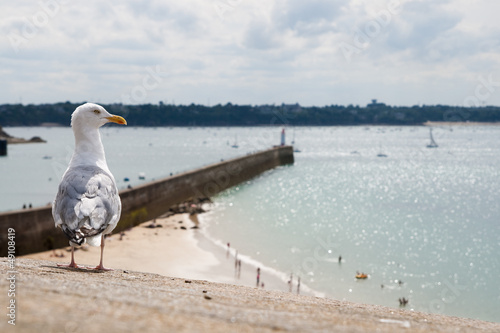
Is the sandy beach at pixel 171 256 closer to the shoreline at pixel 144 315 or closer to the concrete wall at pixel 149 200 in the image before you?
the concrete wall at pixel 149 200

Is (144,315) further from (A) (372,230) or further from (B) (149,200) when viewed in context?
(A) (372,230)

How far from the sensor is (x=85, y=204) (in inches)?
223

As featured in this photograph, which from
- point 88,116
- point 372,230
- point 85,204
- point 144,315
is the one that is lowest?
point 372,230

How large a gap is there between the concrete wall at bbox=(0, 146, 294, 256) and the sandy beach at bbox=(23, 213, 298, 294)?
0.65 m

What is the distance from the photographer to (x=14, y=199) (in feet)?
184

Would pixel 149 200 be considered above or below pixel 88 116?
below

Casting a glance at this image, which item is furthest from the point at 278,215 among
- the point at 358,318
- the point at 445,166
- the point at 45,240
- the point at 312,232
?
the point at 445,166

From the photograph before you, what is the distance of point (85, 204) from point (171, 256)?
72.1 feet

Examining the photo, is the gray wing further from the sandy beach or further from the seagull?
the sandy beach

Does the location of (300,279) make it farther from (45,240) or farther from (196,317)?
(196,317)

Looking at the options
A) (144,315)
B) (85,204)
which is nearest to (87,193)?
(85,204)

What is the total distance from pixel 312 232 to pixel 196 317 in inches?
1362

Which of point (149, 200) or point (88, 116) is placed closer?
point (88, 116)

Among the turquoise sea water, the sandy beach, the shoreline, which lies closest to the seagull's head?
the shoreline
